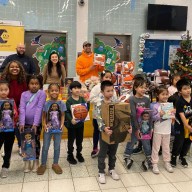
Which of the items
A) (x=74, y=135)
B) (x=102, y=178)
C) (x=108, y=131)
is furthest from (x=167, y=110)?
(x=74, y=135)

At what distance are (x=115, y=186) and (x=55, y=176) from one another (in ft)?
2.40

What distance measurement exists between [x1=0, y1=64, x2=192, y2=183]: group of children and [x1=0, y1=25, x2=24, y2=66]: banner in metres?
2.90

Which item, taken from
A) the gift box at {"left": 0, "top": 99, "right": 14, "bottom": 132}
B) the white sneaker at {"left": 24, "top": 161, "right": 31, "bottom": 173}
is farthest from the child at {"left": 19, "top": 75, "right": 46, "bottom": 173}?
the white sneaker at {"left": 24, "top": 161, "right": 31, "bottom": 173}

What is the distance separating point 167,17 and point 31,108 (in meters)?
5.45

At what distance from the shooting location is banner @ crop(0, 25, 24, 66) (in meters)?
5.55

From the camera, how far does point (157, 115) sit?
307 cm

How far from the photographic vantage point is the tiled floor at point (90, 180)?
109 inches

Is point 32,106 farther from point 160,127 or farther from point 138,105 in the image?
point 160,127

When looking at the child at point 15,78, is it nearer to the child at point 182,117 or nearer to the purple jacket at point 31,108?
the purple jacket at point 31,108

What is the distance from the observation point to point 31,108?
9.70 feet

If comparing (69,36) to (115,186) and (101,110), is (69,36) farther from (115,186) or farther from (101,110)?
(115,186)

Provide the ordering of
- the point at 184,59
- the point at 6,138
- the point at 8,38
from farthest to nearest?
the point at 184,59 < the point at 8,38 < the point at 6,138

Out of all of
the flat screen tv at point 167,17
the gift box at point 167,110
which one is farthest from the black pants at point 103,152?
the flat screen tv at point 167,17

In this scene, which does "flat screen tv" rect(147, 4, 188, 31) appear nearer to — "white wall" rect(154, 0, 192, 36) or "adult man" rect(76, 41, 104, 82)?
"white wall" rect(154, 0, 192, 36)
